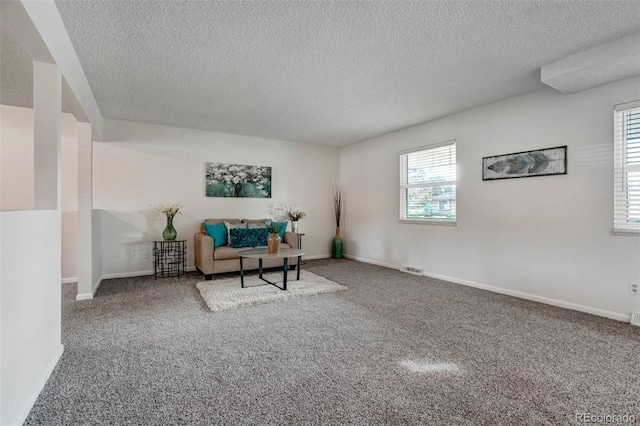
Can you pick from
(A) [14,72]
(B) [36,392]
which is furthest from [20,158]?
(B) [36,392]

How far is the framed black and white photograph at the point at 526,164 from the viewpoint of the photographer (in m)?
3.22

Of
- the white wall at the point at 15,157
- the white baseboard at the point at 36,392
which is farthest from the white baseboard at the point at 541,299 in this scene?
the white wall at the point at 15,157

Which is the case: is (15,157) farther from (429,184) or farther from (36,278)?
(429,184)

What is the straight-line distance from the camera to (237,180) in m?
5.46

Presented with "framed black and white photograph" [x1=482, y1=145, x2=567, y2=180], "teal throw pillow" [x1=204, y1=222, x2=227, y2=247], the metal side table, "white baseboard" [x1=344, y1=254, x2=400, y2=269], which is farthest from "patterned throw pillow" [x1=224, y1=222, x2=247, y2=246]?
"framed black and white photograph" [x1=482, y1=145, x2=567, y2=180]

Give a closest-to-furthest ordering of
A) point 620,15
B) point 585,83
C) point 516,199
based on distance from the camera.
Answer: point 620,15, point 585,83, point 516,199

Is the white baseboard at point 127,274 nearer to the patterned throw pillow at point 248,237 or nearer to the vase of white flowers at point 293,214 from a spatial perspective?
the patterned throw pillow at point 248,237

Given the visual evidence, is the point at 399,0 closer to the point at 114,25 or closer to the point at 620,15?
the point at 620,15

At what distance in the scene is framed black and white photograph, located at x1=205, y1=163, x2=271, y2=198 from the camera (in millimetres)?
5246

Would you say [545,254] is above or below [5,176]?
below

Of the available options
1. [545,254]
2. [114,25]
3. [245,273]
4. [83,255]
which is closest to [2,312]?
[114,25]

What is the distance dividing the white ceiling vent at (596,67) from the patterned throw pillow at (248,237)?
12.8 ft

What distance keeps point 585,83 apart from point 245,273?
4578mm

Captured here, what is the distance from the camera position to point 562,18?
2127mm
